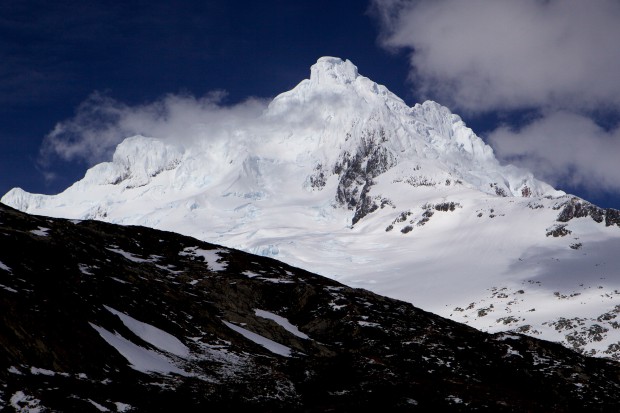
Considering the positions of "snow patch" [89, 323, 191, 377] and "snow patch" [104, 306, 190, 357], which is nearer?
"snow patch" [89, 323, 191, 377]

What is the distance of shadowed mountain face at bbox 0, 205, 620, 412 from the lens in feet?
102

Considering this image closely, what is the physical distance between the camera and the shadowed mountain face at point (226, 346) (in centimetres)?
3106

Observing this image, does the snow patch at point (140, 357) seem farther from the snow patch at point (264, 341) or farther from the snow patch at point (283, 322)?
the snow patch at point (283, 322)

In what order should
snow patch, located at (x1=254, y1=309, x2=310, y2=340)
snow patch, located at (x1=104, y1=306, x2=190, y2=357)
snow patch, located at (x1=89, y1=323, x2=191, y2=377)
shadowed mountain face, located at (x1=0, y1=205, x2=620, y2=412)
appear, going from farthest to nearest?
snow patch, located at (x1=254, y1=309, x2=310, y2=340) → snow patch, located at (x1=104, y1=306, x2=190, y2=357) → snow patch, located at (x1=89, y1=323, x2=191, y2=377) → shadowed mountain face, located at (x1=0, y1=205, x2=620, y2=412)

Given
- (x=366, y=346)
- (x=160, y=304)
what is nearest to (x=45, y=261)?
(x=160, y=304)

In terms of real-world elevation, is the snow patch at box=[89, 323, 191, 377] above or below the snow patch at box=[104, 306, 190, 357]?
below

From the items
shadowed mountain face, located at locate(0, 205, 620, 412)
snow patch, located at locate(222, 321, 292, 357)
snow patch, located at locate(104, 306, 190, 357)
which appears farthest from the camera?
snow patch, located at locate(222, 321, 292, 357)

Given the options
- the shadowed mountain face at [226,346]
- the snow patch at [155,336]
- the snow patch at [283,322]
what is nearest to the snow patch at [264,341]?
the shadowed mountain face at [226,346]

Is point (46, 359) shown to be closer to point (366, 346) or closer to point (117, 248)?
point (366, 346)

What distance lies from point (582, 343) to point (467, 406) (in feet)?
512

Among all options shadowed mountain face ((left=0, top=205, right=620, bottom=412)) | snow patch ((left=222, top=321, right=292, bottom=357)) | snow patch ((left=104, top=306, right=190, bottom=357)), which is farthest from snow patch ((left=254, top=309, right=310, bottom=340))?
snow patch ((left=104, top=306, right=190, bottom=357))

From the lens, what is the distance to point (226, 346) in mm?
43594

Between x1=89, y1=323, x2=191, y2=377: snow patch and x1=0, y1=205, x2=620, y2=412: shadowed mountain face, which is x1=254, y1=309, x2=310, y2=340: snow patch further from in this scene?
x1=89, y1=323, x2=191, y2=377: snow patch

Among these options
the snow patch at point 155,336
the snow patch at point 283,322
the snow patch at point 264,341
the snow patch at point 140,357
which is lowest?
the snow patch at point 140,357
